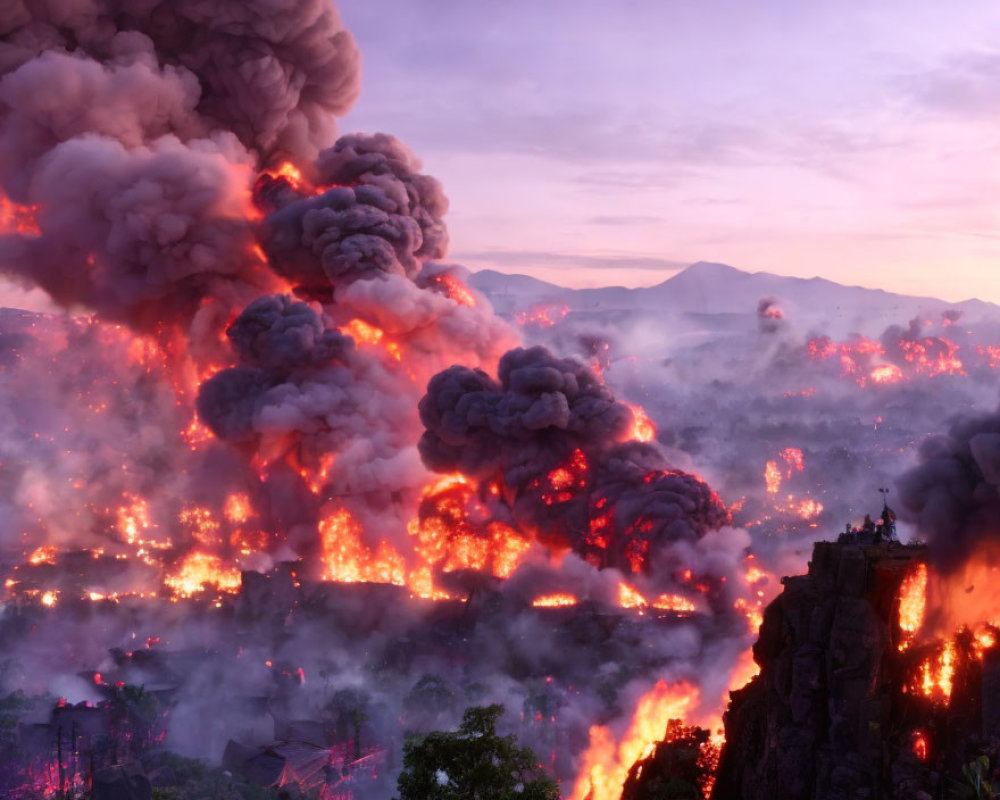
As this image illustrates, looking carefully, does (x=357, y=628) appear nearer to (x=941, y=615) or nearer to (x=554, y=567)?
(x=554, y=567)

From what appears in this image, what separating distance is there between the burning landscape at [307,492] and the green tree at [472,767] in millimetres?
23237

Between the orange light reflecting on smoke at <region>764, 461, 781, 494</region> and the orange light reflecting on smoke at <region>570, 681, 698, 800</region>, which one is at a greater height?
the orange light reflecting on smoke at <region>764, 461, 781, 494</region>

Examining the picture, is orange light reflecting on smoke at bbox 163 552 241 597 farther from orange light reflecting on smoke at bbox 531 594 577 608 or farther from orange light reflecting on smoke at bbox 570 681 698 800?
orange light reflecting on smoke at bbox 570 681 698 800

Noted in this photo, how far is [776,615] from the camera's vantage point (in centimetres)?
3741

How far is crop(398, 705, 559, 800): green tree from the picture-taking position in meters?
33.9

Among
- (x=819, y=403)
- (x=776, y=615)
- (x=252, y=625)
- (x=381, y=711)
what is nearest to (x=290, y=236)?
(x=252, y=625)

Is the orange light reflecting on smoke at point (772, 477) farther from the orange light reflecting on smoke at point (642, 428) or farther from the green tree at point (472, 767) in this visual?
the green tree at point (472, 767)

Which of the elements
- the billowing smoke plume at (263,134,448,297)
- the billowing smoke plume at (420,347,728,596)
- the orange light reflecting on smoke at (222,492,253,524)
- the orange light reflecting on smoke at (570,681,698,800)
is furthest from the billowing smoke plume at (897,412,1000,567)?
the orange light reflecting on smoke at (222,492,253,524)

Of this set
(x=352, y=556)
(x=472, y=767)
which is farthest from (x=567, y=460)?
(x=472, y=767)

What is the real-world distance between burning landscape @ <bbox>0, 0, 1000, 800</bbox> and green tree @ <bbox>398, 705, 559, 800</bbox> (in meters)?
23.2

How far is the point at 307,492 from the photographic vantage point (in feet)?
290

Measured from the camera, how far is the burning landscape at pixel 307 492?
66.4m

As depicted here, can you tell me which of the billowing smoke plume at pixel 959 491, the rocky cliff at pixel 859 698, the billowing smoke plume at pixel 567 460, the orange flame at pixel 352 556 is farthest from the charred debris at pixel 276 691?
the rocky cliff at pixel 859 698

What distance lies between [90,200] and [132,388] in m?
47.4
